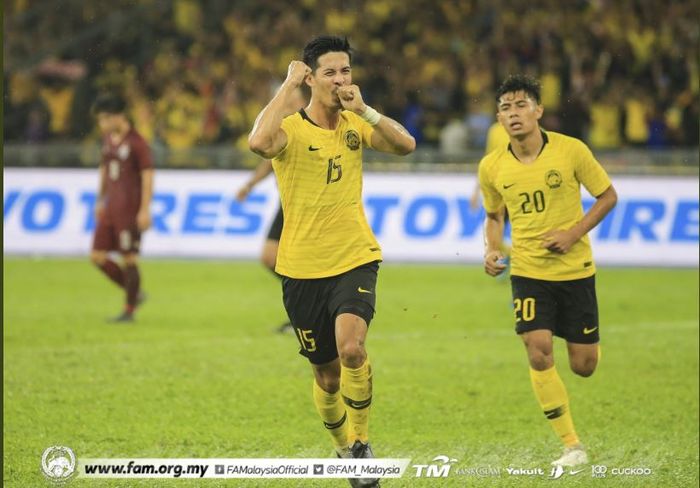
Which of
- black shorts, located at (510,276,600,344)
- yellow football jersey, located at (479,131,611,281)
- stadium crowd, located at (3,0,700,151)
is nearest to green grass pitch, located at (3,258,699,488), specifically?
black shorts, located at (510,276,600,344)

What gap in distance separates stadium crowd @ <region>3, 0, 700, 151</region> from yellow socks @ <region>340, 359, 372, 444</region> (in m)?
8.67

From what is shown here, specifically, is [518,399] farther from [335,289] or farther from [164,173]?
[164,173]

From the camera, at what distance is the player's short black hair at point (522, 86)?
6.49 metres

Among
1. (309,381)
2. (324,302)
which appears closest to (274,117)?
(324,302)

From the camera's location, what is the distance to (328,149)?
596cm

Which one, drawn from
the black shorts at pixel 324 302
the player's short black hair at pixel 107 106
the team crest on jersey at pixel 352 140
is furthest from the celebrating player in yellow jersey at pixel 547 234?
the player's short black hair at pixel 107 106

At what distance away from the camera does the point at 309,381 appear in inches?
365

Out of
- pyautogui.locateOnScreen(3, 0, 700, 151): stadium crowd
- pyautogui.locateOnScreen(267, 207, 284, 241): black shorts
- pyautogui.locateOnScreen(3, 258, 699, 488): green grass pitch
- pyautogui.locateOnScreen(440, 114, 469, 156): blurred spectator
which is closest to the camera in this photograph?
pyautogui.locateOnScreen(3, 258, 699, 488): green grass pitch

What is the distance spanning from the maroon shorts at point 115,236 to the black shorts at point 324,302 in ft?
18.8

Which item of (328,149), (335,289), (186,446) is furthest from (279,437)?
(328,149)

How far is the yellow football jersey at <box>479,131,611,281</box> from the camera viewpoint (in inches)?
260

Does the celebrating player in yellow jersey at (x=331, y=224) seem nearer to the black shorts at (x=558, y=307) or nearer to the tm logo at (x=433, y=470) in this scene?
the tm logo at (x=433, y=470)

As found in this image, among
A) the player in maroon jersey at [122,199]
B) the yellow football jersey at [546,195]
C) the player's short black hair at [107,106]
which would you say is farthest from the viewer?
the player in maroon jersey at [122,199]

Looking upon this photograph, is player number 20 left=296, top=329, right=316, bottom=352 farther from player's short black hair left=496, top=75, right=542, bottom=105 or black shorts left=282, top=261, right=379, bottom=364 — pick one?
player's short black hair left=496, top=75, right=542, bottom=105
